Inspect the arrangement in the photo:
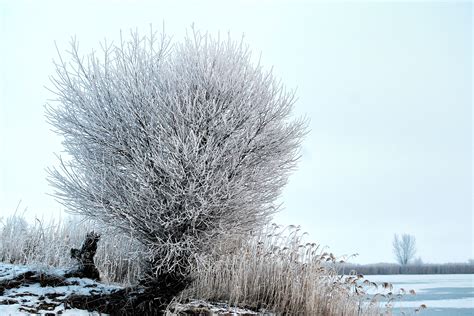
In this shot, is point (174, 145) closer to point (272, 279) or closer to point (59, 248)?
point (272, 279)

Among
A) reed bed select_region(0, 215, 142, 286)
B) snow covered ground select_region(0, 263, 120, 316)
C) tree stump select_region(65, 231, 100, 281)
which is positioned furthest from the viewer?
reed bed select_region(0, 215, 142, 286)

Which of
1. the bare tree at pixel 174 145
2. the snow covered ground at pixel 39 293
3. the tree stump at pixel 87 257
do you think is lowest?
the snow covered ground at pixel 39 293

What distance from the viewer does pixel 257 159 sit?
25.5 feet

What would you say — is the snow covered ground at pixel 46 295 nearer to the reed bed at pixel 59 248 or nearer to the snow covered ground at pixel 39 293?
the snow covered ground at pixel 39 293

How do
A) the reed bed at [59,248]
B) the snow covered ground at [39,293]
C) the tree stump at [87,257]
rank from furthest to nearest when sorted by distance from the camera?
1. the reed bed at [59,248]
2. the tree stump at [87,257]
3. the snow covered ground at [39,293]

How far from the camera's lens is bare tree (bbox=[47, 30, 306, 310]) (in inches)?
278

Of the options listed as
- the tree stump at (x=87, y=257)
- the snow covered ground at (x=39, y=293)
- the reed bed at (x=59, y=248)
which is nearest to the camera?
the snow covered ground at (x=39, y=293)

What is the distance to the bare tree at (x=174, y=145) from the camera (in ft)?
23.2

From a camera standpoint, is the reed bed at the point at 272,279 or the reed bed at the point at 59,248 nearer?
the reed bed at the point at 272,279

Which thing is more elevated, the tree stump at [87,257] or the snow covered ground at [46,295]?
the tree stump at [87,257]

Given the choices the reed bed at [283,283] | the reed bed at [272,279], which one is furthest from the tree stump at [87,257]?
the reed bed at [283,283]

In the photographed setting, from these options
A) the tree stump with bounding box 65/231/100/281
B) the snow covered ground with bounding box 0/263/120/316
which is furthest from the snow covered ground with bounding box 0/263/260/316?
the tree stump with bounding box 65/231/100/281

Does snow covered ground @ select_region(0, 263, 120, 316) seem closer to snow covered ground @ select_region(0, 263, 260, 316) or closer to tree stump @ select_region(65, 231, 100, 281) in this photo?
snow covered ground @ select_region(0, 263, 260, 316)

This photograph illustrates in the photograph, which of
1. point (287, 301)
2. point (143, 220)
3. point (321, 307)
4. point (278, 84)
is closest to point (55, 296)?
point (143, 220)
